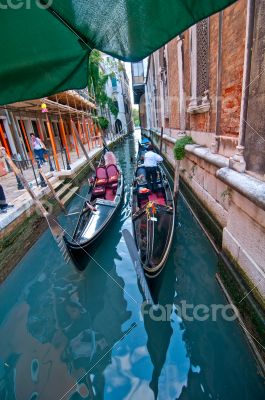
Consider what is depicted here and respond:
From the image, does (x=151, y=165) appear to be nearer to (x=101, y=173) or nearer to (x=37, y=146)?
(x=101, y=173)

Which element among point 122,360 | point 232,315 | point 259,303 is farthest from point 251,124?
point 122,360

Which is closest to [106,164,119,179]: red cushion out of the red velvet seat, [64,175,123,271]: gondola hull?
the red velvet seat

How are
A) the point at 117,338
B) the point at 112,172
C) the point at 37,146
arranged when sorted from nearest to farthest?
the point at 117,338, the point at 112,172, the point at 37,146

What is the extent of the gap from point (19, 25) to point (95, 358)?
2.86 metres

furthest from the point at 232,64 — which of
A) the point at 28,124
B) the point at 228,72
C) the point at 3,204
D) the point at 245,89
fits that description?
the point at 28,124

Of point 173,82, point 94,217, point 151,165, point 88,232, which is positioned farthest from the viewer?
point 173,82

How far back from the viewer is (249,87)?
2.43 metres

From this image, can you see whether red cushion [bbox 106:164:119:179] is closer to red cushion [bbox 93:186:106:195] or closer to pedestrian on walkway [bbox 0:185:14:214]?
red cushion [bbox 93:186:106:195]

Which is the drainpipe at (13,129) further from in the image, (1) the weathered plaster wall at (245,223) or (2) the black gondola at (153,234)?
(1) the weathered plaster wall at (245,223)

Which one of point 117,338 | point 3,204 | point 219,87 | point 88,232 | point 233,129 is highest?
point 219,87

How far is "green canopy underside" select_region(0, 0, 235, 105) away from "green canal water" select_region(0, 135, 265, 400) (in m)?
2.34

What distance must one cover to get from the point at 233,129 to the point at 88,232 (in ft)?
8.85

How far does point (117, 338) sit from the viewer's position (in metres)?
2.73

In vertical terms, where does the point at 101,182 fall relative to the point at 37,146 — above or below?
below
